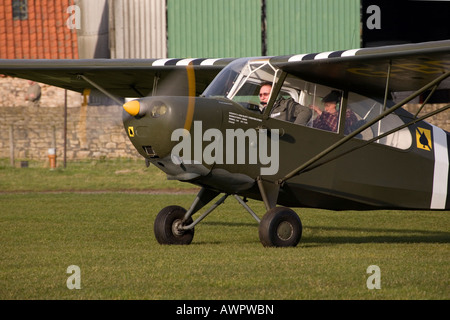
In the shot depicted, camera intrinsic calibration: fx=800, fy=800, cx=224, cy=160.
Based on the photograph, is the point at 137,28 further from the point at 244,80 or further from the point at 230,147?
the point at 230,147

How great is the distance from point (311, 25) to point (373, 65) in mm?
20190

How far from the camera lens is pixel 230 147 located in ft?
34.4

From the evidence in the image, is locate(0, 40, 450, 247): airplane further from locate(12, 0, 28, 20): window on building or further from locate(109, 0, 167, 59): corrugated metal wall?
locate(12, 0, 28, 20): window on building

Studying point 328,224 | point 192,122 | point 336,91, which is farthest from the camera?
point 328,224

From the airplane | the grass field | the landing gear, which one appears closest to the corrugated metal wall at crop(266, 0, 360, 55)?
the grass field

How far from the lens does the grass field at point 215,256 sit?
7504 mm

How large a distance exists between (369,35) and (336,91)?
24.1 m

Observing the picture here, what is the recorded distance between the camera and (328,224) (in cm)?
1576

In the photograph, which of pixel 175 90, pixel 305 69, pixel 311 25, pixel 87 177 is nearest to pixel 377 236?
pixel 305 69

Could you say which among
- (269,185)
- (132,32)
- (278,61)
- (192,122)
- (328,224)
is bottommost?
(328,224)

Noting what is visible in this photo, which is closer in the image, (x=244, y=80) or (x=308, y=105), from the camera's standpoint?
(x=244, y=80)

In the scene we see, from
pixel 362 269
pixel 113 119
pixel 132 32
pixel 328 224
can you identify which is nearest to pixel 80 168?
pixel 132 32

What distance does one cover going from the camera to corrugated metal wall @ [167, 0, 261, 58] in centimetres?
3055

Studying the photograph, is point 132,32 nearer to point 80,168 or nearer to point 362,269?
point 80,168
